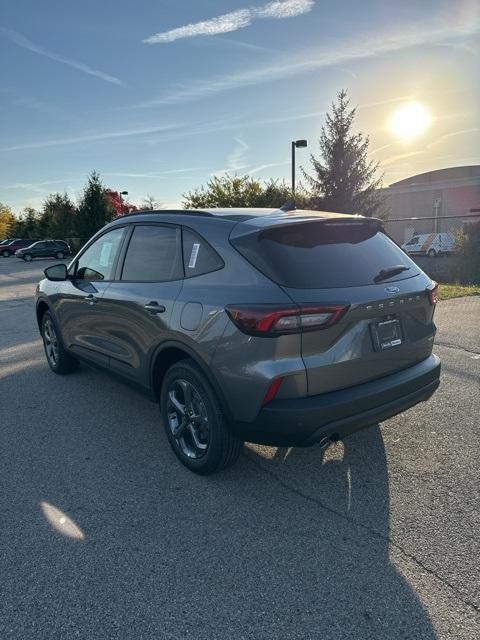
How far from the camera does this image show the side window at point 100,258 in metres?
4.12

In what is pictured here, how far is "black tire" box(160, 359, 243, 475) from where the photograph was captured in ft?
9.58

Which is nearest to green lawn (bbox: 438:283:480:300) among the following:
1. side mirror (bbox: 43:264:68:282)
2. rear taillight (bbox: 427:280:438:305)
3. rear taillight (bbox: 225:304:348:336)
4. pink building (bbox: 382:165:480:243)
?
rear taillight (bbox: 427:280:438:305)

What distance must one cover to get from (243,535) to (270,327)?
3.82 feet

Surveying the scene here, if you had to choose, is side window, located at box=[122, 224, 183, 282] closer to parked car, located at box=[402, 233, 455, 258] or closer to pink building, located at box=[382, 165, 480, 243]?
parked car, located at box=[402, 233, 455, 258]

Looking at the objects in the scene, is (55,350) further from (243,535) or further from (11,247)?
(11,247)

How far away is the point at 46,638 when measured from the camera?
1.96 metres

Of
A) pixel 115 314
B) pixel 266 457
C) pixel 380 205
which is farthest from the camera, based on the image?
pixel 380 205

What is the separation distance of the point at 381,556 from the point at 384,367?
1052mm

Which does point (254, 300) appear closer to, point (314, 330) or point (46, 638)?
point (314, 330)

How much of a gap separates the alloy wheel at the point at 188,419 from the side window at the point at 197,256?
2.48 ft

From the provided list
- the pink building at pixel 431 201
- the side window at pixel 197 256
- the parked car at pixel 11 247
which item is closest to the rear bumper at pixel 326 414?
the side window at pixel 197 256

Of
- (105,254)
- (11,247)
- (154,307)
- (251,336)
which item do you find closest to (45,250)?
(11,247)

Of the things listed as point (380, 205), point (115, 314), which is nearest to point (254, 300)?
point (115, 314)

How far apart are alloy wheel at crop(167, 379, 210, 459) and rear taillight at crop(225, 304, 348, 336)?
2.48 ft
